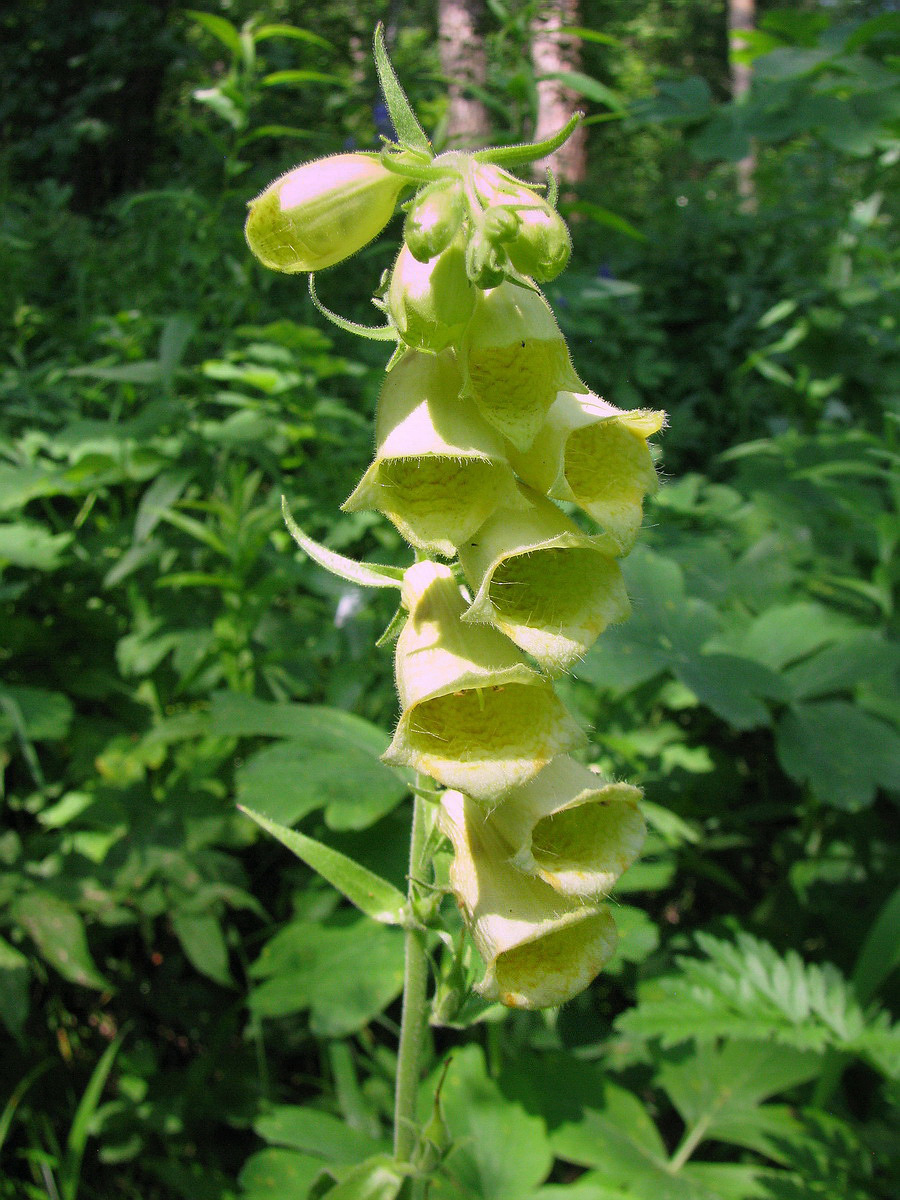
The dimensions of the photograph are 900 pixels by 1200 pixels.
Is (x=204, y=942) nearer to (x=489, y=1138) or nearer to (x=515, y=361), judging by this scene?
(x=489, y=1138)

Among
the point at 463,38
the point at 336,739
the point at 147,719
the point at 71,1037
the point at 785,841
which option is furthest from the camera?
the point at 463,38

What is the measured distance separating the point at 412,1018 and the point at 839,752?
117cm

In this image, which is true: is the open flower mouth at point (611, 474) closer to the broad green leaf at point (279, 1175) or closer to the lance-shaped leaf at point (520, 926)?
the lance-shaped leaf at point (520, 926)

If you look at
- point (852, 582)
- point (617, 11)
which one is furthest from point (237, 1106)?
point (617, 11)

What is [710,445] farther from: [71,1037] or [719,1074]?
[71,1037]

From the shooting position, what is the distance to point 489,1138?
5.08ft

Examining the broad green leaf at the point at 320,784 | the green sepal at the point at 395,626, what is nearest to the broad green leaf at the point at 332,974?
the broad green leaf at the point at 320,784

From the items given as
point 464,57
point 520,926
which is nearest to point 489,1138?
point 520,926

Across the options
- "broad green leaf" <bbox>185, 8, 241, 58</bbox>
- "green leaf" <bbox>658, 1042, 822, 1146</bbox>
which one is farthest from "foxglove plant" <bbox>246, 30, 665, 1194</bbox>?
"broad green leaf" <bbox>185, 8, 241, 58</bbox>

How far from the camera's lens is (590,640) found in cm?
83

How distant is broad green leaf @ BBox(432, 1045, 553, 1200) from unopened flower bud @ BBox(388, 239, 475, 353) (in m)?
1.26

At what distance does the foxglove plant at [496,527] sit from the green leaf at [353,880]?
11 cm

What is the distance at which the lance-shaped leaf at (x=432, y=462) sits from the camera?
0.81 metres

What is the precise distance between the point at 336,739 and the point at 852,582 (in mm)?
1416
